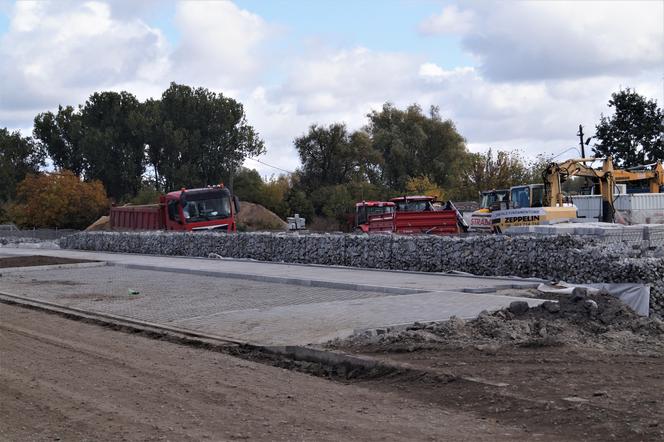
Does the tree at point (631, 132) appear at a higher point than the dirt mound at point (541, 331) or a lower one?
higher

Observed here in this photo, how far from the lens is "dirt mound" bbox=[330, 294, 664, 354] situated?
978 cm

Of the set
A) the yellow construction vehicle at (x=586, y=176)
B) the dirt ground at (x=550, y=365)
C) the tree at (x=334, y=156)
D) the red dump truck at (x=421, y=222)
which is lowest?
the dirt ground at (x=550, y=365)

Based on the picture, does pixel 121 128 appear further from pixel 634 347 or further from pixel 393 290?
pixel 634 347

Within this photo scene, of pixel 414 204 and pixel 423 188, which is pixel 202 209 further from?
pixel 423 188

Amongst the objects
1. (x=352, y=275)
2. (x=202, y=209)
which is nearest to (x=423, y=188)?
(x=202, y=209)

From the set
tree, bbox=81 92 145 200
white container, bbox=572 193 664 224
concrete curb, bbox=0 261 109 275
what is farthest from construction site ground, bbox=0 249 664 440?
tree, bbox=81 92 145 200

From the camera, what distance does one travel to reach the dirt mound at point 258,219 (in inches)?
2250

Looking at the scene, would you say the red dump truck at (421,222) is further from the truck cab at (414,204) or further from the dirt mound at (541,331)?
the dirt mound at (541,331)

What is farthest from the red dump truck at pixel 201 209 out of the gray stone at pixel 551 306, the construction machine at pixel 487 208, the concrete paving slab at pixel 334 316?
the gray stone at pixel 551 306

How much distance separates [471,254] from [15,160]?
231 ft

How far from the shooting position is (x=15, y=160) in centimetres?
7969

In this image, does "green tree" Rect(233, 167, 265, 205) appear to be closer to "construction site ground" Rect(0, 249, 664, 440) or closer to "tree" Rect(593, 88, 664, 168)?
"tree" Rect(593, 88, 664, 168)

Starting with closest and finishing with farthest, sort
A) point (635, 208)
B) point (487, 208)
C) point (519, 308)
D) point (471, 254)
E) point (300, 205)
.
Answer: point (519, 308), point (471, 254), point (635, 208), point (487, 208), point (300, 205)

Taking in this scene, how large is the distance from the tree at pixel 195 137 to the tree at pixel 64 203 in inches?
277
